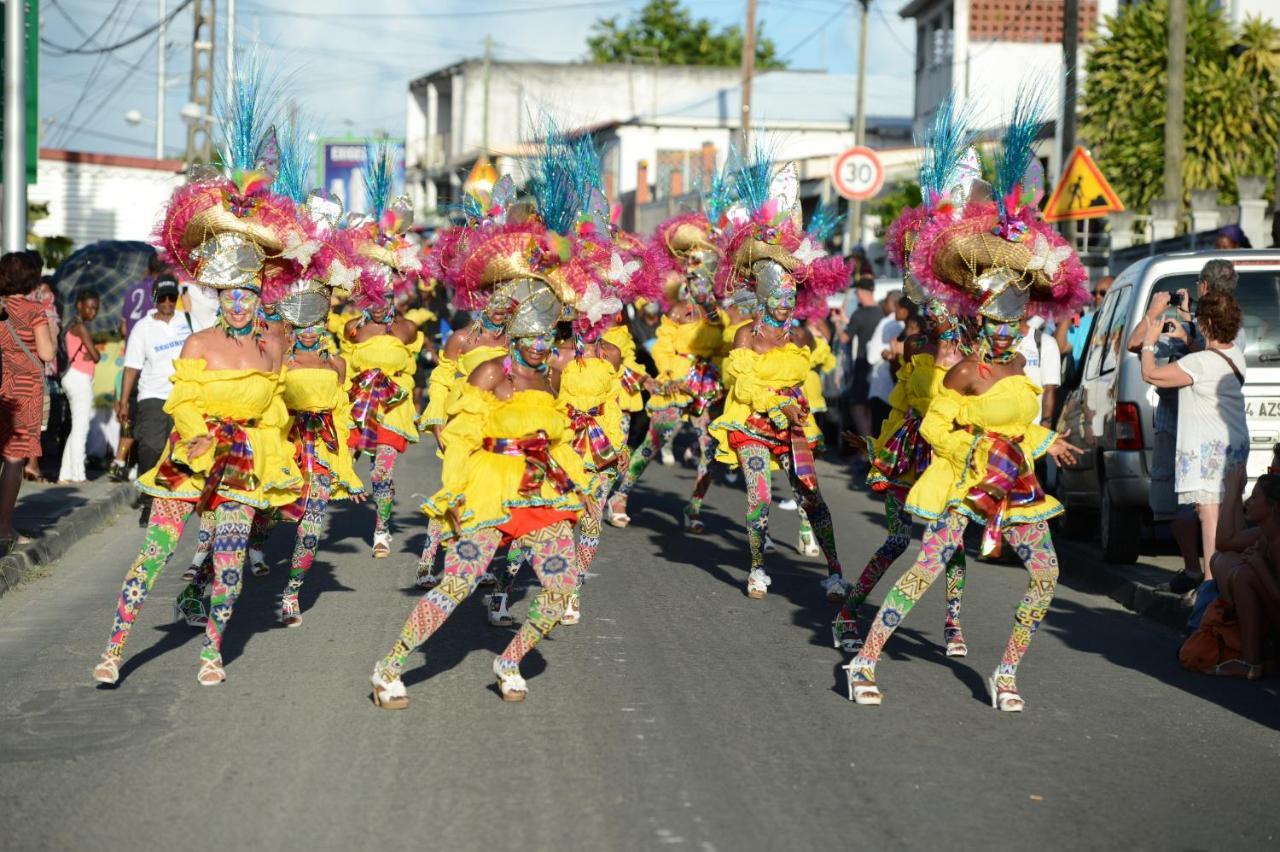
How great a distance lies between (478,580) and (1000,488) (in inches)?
91.9

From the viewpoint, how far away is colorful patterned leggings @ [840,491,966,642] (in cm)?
891

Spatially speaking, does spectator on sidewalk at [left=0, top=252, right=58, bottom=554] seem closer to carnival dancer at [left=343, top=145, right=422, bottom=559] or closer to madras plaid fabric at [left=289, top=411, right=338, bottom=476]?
carnival dancer at [left=343, top=145, right=422, bottom=559]

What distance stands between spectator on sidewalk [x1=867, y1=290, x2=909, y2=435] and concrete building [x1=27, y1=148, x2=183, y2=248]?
2158cm

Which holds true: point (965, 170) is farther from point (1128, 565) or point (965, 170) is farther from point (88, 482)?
point (88, 482)

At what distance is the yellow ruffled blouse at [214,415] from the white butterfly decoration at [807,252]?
4.28 metres

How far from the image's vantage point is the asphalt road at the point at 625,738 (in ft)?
19.3

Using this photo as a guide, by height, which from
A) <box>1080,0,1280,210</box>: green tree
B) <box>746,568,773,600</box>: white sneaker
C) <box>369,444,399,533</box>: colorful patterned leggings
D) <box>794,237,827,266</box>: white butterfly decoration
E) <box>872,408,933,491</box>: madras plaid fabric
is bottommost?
<box>746,568,773,600</box>: white sneaker

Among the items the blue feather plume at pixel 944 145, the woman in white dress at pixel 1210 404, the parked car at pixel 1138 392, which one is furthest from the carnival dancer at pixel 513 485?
the parked car at pixel 1138 392

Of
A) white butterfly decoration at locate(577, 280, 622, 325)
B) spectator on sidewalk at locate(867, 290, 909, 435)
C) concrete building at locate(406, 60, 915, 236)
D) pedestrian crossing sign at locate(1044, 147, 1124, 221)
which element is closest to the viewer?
white butterfly decoration at locate(577, 280, 622, 325)

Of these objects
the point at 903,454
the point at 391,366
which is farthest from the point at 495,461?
the point at 391,366

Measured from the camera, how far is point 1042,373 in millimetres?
13984

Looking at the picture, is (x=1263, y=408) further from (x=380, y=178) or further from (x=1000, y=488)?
(x=380, y=178)

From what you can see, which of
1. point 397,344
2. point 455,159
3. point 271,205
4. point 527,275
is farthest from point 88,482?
point 455,159

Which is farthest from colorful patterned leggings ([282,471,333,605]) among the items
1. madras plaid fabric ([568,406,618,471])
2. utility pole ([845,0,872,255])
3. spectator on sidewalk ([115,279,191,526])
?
utility pole ([845,0,872,255])
